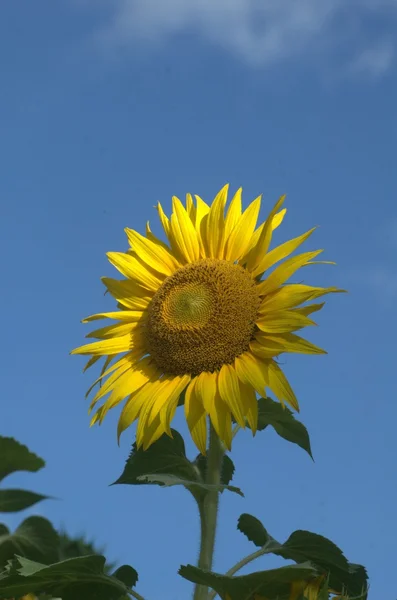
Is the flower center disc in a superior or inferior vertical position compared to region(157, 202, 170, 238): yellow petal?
inferior

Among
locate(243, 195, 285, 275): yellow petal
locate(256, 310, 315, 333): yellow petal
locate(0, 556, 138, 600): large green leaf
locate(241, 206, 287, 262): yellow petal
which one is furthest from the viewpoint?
locate(241, 206, 287, 262): yellow petal

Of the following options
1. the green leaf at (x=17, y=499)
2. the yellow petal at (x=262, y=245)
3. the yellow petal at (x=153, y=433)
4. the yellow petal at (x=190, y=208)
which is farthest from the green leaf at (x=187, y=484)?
the yellow petal at (x=190, y=208)

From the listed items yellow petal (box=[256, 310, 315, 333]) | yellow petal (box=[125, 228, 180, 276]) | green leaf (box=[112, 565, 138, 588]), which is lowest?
green leaf (box=[112, 565, 138, 588])

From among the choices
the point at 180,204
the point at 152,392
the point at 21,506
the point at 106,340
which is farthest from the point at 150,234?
the point at 21,506

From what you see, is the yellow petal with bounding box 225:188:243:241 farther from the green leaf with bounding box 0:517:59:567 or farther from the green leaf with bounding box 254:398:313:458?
the green leaf with bounding box 0:517:59:567

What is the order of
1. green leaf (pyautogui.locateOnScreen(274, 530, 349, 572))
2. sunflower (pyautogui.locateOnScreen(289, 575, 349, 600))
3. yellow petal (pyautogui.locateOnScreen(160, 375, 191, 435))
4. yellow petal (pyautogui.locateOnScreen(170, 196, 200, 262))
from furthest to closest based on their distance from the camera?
yellow petal (pyautogui.locateOnScreen(170, 196, 200, 262)) → green leaf (pyautogui.locateOnScreen(274, 530, 349, 572)) → yellow petal (pyautogui.locateOnScreen(160, 375, 191, 435)) → sunflower (pyautogui.locateOnScreen(289, 575, 349, 600))

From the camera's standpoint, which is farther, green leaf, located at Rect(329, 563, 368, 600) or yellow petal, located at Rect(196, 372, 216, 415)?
green leaf, located at Rect(329, 563, 368, 600)

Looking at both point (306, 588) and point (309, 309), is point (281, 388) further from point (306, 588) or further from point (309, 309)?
point (306, 588)

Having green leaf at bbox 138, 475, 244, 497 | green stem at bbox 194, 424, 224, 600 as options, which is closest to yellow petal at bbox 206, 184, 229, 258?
green stem at bbox 194, 424, 224, 600
